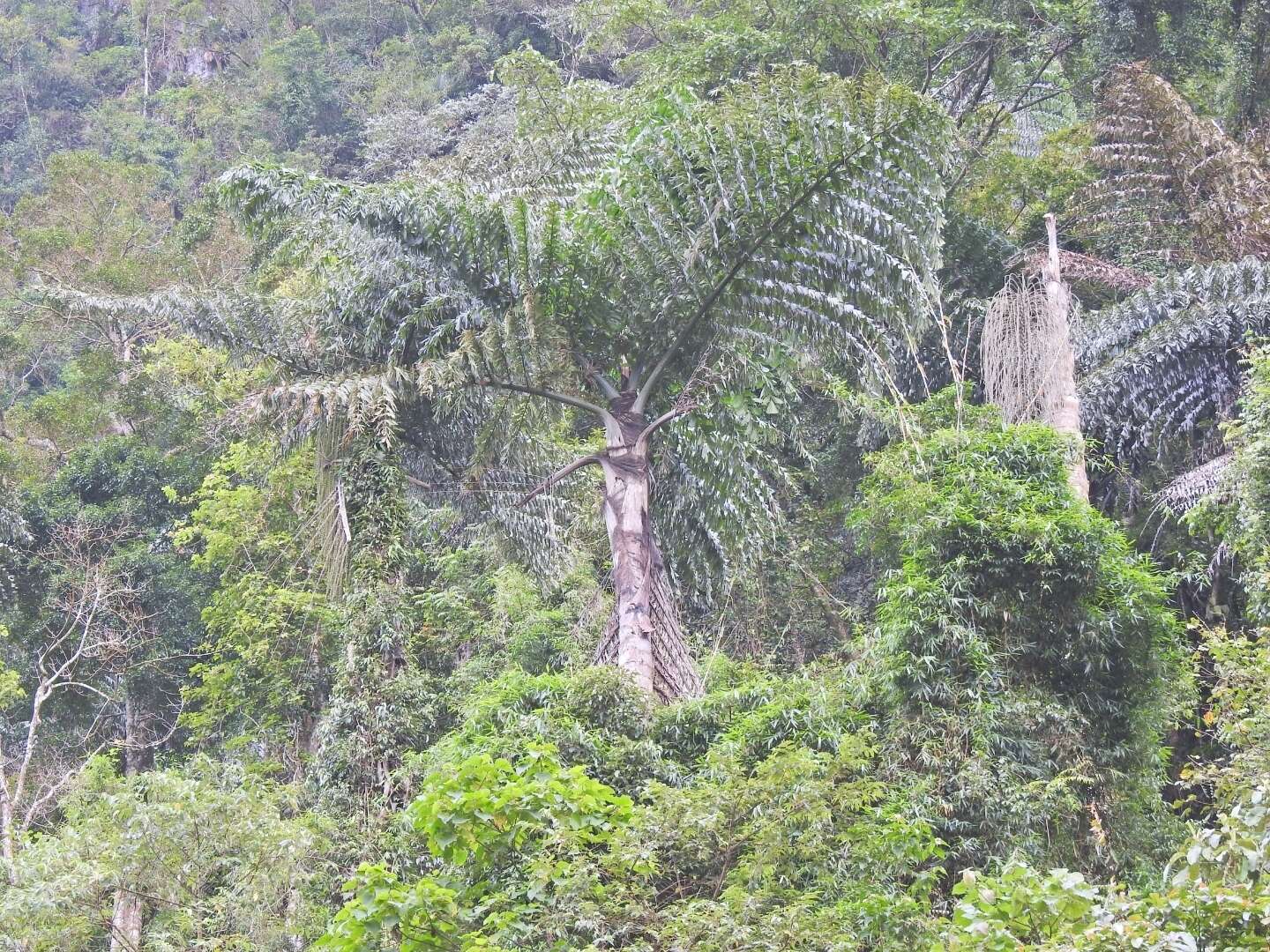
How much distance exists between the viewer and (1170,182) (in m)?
14.0

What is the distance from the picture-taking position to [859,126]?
313 inches

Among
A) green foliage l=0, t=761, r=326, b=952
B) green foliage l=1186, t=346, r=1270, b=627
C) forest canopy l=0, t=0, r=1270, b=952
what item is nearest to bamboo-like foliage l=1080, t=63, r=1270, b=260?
forest canopy l=0, t=0, r=1270, b=952

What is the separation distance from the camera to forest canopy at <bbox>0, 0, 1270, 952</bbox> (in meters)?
6.15

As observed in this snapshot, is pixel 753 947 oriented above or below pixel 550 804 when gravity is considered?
below

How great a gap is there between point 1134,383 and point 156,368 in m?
13.2

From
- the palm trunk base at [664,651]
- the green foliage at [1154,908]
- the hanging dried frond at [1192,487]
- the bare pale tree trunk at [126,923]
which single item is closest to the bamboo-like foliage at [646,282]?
the palm trunk base at [664,651]

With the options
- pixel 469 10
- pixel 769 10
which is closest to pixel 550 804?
pixel 769 10

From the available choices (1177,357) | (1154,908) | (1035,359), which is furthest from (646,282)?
(1177,357)

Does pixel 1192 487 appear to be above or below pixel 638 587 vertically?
above

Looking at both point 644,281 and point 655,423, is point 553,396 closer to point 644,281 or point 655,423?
point 655,423

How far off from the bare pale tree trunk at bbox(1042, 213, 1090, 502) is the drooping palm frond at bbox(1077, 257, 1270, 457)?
39cm

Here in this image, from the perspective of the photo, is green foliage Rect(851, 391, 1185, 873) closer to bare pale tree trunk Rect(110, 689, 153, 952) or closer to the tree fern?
the tree fern

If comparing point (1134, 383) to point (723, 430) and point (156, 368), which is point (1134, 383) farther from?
point (156, 368)

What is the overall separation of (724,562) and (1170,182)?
25.9 feet
